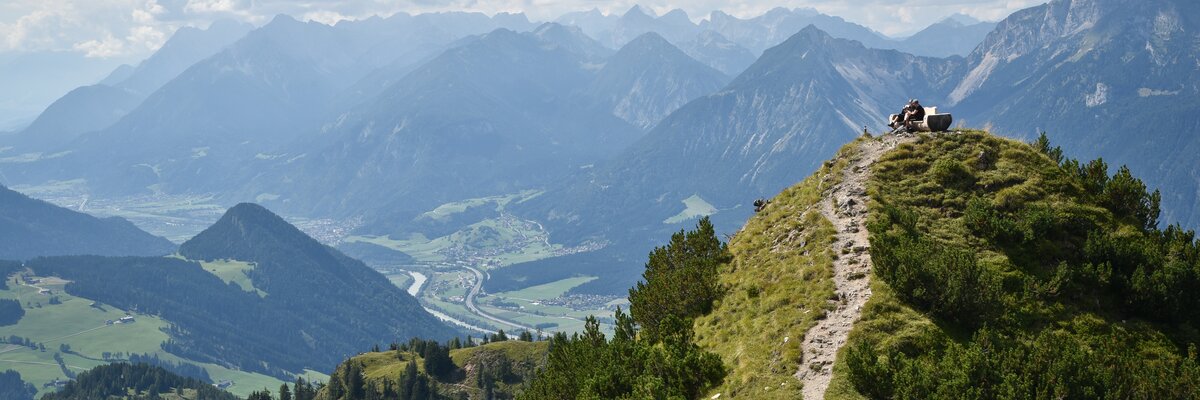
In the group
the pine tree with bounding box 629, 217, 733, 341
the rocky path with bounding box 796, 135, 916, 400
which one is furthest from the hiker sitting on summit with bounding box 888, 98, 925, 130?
the pine tree with bounding box 629, 217, 733, 341

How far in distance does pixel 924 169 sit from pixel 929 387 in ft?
79.3

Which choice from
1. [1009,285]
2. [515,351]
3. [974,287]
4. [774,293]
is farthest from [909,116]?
[515,351]

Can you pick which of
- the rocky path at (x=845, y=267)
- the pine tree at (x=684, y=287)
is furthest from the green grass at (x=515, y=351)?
the rocky path at (x=845, y=267)

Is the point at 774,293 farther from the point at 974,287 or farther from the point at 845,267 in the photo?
the point at 974,287

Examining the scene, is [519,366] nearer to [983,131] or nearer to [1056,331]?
[983,131]

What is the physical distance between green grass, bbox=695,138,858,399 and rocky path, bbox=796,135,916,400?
20.9 inches

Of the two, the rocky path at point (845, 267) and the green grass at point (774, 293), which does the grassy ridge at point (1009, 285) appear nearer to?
→ the rocky path at point (845, 267)

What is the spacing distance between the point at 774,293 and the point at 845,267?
13.6ft

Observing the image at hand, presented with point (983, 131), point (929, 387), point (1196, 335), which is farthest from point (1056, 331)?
point (983, 131)

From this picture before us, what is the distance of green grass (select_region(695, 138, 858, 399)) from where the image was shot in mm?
40875

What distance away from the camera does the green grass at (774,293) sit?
40.9 metres

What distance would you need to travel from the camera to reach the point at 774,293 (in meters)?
47.4

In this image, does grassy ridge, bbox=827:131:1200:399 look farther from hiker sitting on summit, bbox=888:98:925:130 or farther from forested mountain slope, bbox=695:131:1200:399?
hiker sitting on summit, bbox=888:98:925:130

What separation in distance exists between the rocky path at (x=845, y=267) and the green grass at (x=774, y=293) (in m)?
0.53
